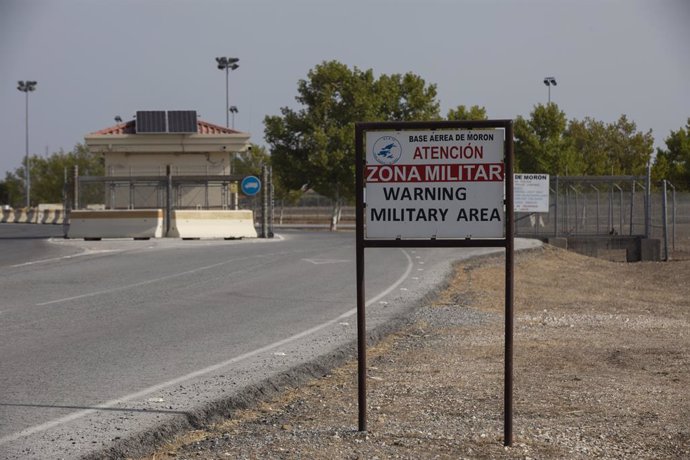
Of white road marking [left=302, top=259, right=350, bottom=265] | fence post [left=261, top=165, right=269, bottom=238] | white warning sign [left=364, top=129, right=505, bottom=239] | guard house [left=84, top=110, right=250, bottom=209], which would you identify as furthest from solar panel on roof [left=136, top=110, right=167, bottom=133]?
white warning sign [left=364, top=129, right=505, bottom=239]

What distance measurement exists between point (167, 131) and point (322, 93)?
12260mm

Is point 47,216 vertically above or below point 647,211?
below

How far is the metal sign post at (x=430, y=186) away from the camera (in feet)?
21.6

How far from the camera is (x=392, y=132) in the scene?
671cm

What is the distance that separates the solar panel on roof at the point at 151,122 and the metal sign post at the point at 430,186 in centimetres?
4203

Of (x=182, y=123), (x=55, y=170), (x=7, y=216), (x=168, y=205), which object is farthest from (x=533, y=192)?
(x=55, y=170)

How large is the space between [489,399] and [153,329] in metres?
5.48

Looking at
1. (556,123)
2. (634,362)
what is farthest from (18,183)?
(634,362)

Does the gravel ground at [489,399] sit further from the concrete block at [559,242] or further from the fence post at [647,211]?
the concrete block at [559,242]

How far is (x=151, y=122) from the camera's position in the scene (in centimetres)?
4803

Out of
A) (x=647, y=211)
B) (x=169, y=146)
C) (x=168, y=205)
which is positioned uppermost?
(x=169, y=146)

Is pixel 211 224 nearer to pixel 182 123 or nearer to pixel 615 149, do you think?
pixel 182 123

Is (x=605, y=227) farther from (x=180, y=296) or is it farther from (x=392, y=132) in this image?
(x=392, y=132)

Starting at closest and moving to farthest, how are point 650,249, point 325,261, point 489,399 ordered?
point 489,399, point 325,261, point 650,249
